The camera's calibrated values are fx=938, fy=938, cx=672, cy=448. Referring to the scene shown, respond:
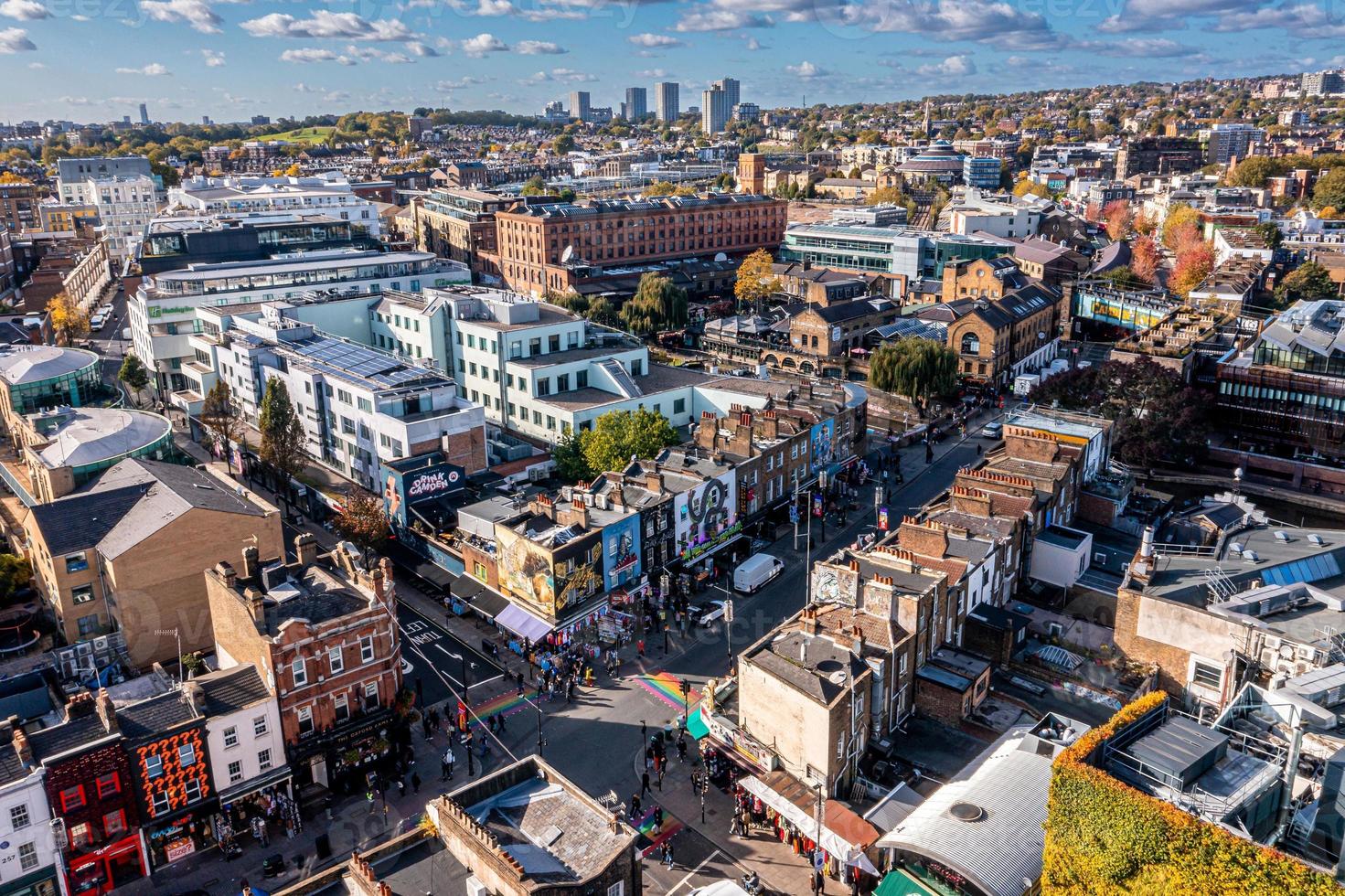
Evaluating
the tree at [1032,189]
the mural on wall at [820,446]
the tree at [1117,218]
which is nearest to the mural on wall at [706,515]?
the mural on wall at [820,446]

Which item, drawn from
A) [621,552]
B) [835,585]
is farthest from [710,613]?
[835,585]

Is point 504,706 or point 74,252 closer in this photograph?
point 504,706

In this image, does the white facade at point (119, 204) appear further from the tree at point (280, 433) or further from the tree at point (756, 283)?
the tree at point (280, 433)

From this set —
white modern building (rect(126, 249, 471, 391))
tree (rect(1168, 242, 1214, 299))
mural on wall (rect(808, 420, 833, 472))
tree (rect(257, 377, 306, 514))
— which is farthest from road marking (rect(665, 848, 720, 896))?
tree (rect(1168, 242, 1214, 299))

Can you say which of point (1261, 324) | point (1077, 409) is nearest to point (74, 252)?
point (1077, 409)

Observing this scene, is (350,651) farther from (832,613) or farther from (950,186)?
(950,186)

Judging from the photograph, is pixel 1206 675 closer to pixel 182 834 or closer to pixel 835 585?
pixel 835 585
